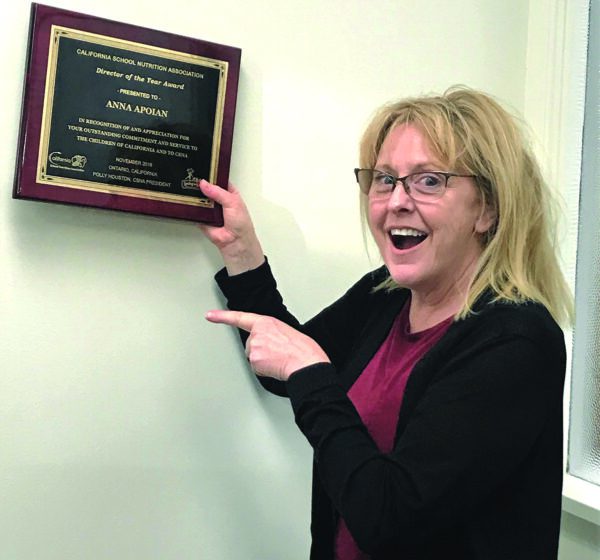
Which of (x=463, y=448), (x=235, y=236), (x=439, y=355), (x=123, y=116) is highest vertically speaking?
(x=123, y=116)

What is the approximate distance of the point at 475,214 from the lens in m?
1.08

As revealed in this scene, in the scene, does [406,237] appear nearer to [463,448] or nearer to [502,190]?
[502,190]

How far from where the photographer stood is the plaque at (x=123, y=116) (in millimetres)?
1114

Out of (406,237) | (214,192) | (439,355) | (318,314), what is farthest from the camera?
(318,314)

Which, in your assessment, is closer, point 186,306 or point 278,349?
point 278,349

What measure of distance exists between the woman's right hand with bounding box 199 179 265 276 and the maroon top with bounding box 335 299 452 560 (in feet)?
0.87

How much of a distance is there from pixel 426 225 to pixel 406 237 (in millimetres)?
49

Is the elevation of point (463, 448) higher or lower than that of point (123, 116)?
lower

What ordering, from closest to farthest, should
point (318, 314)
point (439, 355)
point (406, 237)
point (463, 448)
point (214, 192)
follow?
1. point (463, 448)
2. point (439, 355)
3. point (406, 237)
4. point (214, 192)
5. point (318, 314)

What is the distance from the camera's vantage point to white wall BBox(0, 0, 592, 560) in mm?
1175

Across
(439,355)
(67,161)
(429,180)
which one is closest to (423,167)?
(429,180)

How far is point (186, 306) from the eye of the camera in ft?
4.20

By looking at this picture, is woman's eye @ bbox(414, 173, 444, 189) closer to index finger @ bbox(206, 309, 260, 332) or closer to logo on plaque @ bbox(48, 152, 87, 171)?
index finger @ bbox(206, 309, 260, 332)

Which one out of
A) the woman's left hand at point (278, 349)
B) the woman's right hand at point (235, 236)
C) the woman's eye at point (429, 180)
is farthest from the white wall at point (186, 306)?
the woman's eye at point (429, 180)
